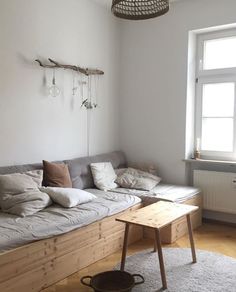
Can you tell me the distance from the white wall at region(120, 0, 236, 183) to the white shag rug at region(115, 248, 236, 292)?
1346mm

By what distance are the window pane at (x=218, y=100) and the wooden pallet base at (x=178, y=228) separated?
1.05 metres

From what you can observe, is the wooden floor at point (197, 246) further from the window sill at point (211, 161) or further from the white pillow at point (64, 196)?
the window sill at point (211, 161)

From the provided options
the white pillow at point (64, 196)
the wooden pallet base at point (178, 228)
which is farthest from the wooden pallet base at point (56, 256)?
the wooden pallet base at point (178, 228)

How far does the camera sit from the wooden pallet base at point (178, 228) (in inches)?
134

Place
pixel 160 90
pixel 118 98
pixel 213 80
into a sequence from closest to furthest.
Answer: pixel 213 80 → pixel 160 90 → pixel 118 98

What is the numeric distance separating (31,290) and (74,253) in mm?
464

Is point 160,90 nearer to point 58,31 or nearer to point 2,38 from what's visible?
point 58,31

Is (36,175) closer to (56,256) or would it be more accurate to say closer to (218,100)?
(56,256)

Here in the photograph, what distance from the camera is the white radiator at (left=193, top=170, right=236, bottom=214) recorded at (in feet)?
12.8

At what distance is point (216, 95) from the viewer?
13.4ft

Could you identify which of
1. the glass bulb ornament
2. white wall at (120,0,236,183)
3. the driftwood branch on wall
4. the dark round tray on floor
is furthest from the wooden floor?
the driftwood branch on wall

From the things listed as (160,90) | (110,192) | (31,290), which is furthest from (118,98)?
(31,290)

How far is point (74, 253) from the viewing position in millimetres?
2725

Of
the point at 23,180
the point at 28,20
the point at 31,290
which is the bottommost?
the point at 31,290
